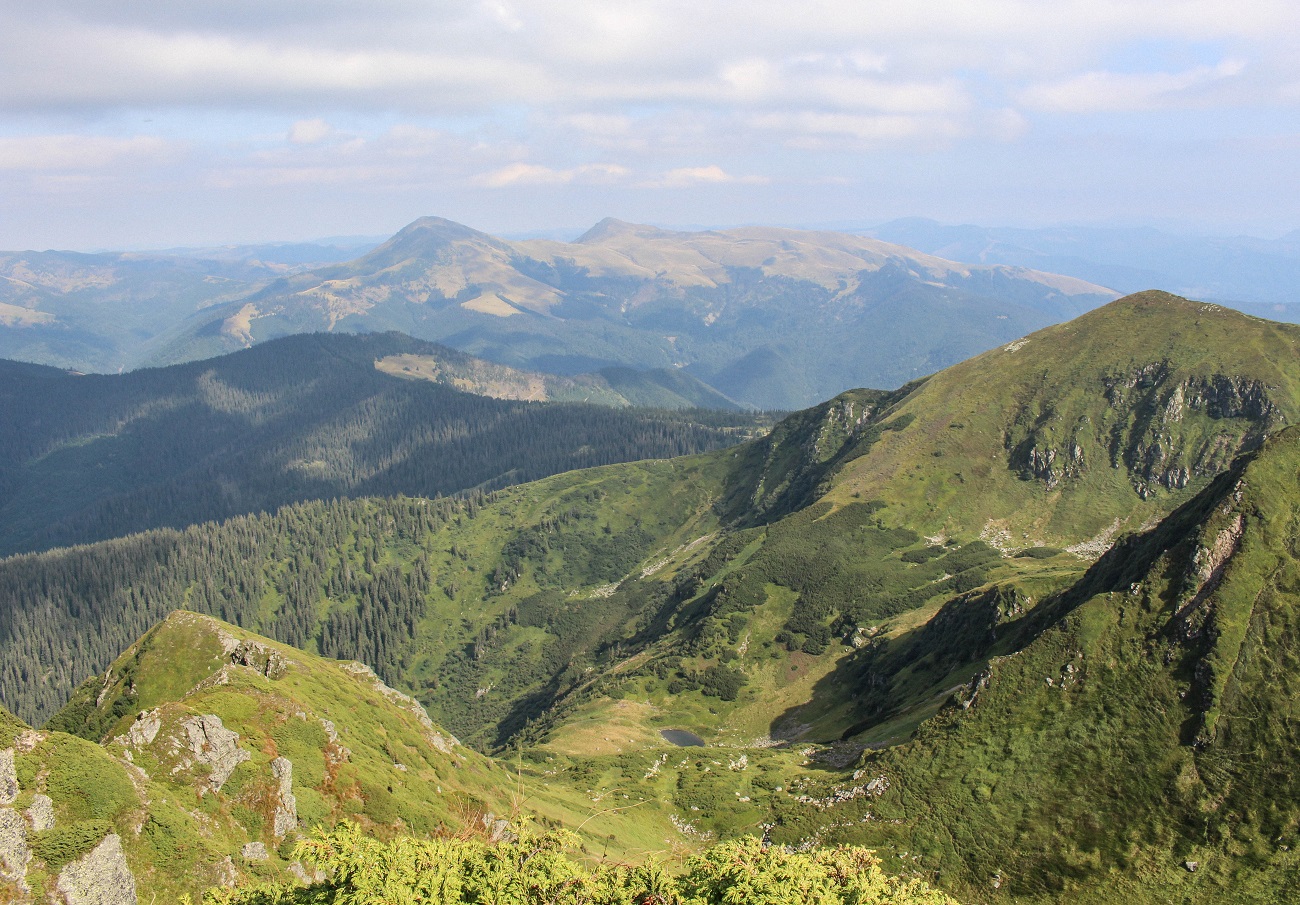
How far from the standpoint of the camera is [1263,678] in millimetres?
80562

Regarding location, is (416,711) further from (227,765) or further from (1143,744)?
(1143,744)

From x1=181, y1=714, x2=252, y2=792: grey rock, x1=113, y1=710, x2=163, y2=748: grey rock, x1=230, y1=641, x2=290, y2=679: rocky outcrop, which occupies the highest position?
x1=113, y1=710, x2=163, y2=748: grey rock

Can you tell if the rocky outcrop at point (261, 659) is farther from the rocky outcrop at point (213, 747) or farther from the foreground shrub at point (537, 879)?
the foreground shrub at point (537, 879)

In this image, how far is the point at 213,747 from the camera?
72.2 meters

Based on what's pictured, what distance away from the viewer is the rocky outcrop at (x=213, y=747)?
70.7 metres

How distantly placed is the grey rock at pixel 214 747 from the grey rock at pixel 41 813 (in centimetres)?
1628

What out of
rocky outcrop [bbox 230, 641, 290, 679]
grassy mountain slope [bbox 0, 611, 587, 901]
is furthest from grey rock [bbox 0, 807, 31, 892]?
rocky outcrop [bbox 230, 641, 290, 679]

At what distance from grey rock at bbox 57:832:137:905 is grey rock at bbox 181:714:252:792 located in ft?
47.4

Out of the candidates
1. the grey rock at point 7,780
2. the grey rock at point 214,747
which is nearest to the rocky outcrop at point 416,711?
the grey rock at point 214,747

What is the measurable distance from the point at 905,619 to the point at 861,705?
109 ft

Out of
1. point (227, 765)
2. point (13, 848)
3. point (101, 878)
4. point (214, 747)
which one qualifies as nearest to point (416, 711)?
point (227, 765)

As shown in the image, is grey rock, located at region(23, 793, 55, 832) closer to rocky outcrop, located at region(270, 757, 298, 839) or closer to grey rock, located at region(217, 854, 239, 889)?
grey rock, located at region(217, 854, 239, 889)

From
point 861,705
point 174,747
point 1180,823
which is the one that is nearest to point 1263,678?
point 1180,823

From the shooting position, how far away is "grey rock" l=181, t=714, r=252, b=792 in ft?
232
